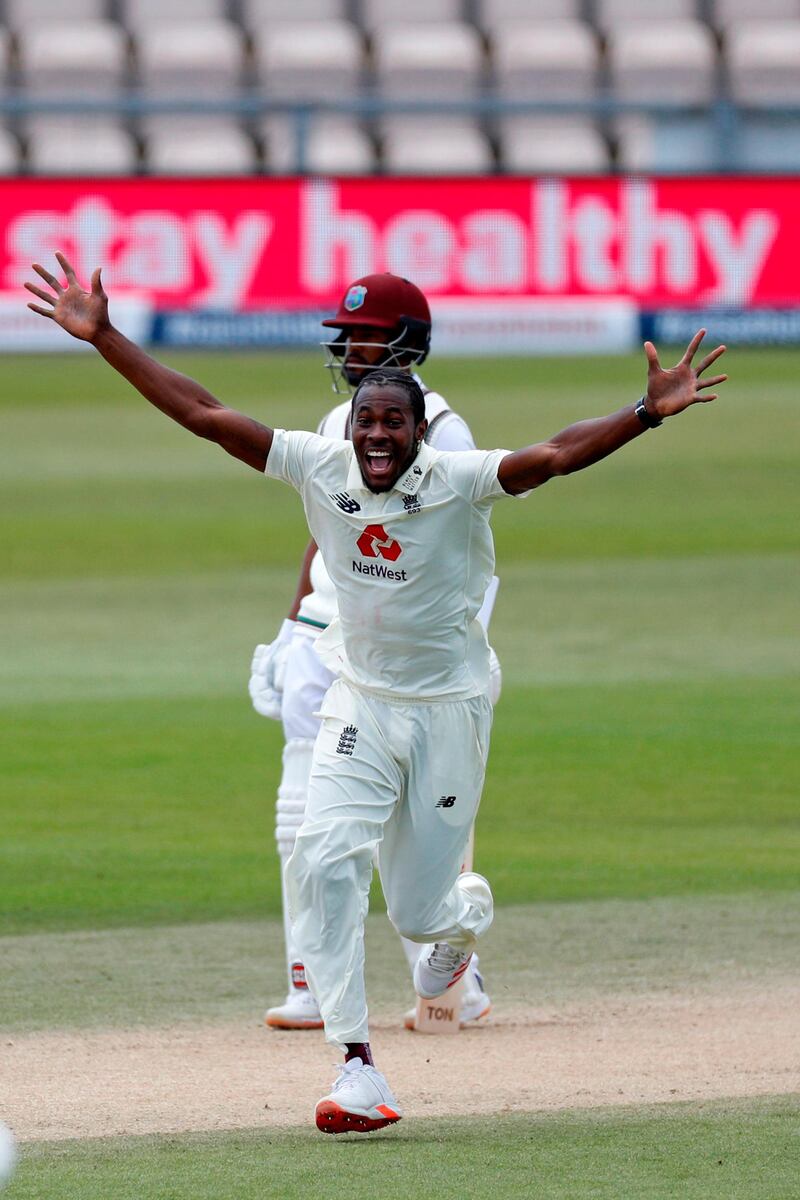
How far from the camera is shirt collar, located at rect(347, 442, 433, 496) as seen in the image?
517cm

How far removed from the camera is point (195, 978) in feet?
21.5

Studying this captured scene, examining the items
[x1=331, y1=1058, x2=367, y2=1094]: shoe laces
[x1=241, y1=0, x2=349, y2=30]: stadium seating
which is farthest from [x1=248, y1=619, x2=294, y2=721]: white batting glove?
[x1=241, y1=0, x2=349, y2=30]: stadium seating

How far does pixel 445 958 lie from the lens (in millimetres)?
5500

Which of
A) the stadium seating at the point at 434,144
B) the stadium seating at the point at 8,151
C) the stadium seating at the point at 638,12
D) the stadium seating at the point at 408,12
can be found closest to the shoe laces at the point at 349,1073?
the stadium seating at the point at 8,151

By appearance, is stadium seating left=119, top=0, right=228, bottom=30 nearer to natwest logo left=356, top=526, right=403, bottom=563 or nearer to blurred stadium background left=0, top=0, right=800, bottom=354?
blurred stadium background left=0, top=0, right=800, bottom=354

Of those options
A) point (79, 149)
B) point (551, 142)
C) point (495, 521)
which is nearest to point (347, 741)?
point (495, 521)

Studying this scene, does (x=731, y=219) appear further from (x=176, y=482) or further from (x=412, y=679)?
(x=412, y=679)

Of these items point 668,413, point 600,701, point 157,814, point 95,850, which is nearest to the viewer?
point 668,413

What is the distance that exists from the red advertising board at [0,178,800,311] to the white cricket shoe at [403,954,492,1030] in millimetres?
14384

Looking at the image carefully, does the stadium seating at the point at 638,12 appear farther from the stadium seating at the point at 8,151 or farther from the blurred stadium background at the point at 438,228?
the stadium seating at the point at 8,151

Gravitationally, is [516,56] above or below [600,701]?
above

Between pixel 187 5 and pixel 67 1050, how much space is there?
76.0ft

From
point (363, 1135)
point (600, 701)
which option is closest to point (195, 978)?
point (363, 1135)

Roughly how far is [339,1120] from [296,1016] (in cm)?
124
